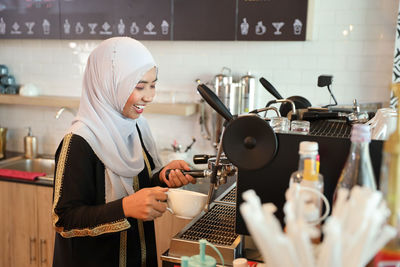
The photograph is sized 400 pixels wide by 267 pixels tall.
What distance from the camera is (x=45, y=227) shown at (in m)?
3.01

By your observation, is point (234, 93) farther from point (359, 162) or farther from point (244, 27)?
point (359, 162)

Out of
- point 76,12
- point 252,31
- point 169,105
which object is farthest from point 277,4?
point 76,12

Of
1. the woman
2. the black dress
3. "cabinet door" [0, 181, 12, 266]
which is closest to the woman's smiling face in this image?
→ the woman

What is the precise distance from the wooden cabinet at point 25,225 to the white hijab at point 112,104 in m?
1.43

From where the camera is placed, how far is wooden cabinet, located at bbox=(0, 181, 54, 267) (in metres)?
3.00

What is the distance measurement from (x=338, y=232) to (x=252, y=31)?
2375mm

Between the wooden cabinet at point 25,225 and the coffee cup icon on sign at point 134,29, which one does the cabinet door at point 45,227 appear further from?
the coffee cup icon on sign at point 134,29

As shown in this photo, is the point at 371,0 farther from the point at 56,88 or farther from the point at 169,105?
the point at 56,88

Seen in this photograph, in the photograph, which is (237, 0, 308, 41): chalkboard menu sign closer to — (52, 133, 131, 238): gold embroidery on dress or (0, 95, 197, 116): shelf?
(0, 95, 197, 116): shelf

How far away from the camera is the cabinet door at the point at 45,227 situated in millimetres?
2972

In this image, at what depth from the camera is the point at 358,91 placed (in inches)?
112

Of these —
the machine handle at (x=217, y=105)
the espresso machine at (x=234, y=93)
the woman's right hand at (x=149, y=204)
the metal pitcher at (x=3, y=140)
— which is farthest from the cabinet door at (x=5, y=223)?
the machine handle at (x=217, y=105)

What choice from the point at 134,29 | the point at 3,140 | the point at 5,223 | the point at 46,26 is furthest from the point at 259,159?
the point at 3,140

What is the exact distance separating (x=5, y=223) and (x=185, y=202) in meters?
2.24
